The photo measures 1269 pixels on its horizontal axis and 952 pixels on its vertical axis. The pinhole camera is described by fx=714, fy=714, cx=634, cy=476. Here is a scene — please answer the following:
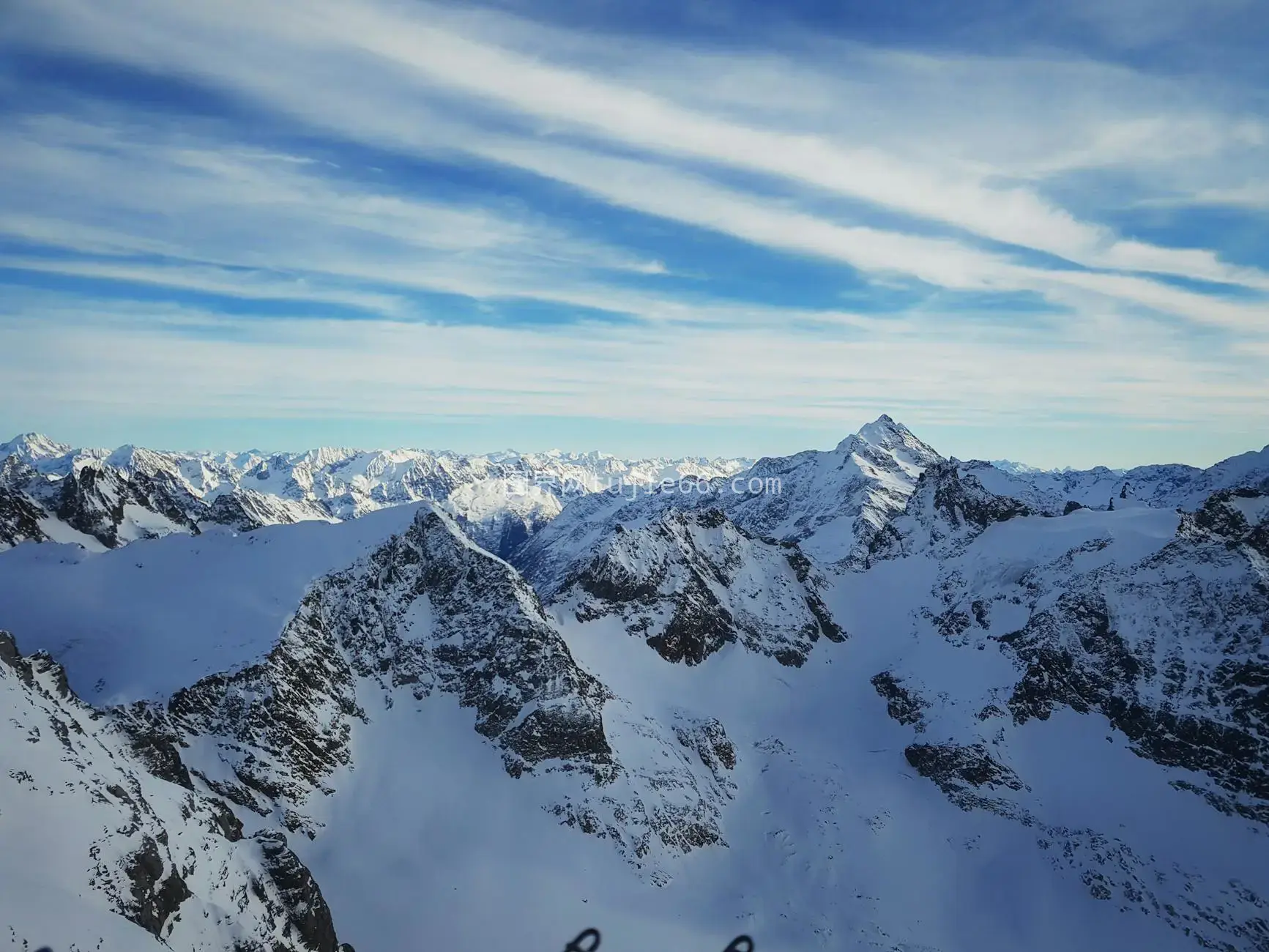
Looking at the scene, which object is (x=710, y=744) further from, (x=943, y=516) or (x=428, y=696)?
(x=943, y=516)

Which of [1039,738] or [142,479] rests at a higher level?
[142,479]

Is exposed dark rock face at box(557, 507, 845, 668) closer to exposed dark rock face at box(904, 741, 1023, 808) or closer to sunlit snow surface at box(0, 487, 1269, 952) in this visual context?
sunlit snow surface at box(0, 487, 1269, 952)

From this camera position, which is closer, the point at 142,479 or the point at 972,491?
the point at 142,479

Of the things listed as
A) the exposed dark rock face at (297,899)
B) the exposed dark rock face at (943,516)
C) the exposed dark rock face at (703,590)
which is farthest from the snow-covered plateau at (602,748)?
the exposed dark rock face at (943,516)

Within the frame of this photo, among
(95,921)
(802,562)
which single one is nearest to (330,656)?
(95,921)

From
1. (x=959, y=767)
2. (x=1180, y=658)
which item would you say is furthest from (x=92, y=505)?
(x=1180, y=658)

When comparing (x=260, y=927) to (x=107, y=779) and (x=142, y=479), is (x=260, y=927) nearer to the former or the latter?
(x=107, y=779)
